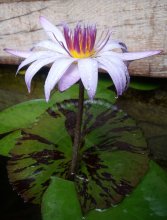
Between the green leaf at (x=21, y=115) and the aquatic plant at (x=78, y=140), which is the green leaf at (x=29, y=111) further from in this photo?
the aquatic plant at (x=78, y=140)

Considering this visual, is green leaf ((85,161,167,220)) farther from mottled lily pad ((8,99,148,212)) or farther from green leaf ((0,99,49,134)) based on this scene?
green leaf ((0,99,49,134))

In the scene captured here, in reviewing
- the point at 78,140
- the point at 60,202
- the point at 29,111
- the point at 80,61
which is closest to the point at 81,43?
the point at 80,61

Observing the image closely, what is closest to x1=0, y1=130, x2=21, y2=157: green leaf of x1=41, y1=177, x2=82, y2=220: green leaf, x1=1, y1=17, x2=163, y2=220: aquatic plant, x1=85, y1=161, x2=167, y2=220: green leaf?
x1=1, y1=17, x2=163, y2=220: aquatic plant

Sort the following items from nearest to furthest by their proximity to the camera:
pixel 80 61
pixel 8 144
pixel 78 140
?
pixel 80 61, pixel 78 140, pixel 8 144

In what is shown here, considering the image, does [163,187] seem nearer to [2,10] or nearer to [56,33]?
[56,33]

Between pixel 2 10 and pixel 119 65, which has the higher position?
pixel 2 10

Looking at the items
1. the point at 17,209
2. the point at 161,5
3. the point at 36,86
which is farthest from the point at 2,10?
the point at 17,209

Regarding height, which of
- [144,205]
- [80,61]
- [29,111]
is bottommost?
[144,205]

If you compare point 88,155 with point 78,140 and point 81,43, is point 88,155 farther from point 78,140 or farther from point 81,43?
point 81,43
